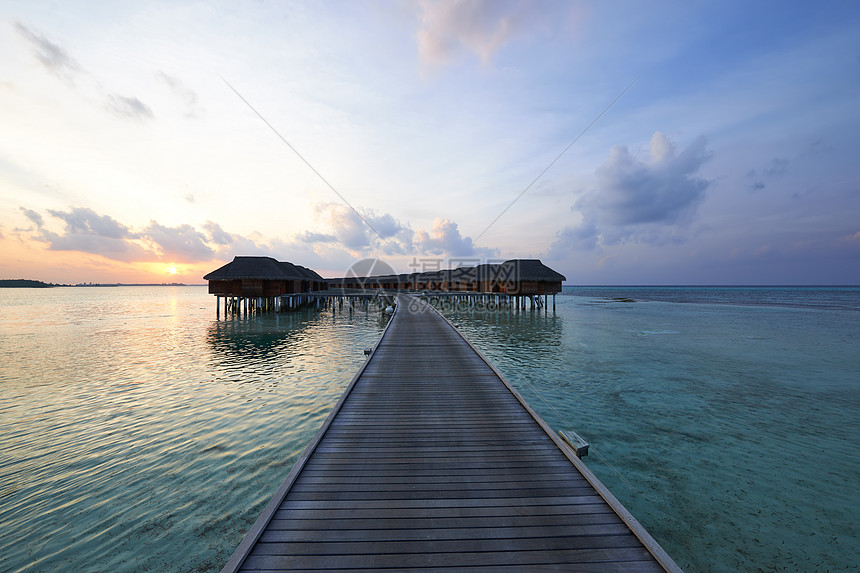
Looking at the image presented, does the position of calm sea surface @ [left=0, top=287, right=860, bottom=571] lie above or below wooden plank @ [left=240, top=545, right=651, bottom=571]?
below

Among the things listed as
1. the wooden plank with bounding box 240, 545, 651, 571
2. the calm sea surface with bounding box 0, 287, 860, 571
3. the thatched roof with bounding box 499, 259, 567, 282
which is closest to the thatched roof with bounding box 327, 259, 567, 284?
the thatched roof with bounding box 499, 259, 567, 282

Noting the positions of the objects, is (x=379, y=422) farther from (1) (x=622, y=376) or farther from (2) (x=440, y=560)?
(1) (x=622, y=376)

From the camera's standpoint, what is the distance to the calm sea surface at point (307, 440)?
4.94 meters

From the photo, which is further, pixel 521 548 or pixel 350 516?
pixel 350 516

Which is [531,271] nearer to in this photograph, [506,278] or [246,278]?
Result: [506,278]

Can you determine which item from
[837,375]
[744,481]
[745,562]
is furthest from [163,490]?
[837,375]

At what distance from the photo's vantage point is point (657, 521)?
533cm

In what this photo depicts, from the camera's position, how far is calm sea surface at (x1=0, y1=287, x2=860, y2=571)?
4938mm

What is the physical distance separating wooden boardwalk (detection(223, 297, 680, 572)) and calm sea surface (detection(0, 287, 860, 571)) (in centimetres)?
201

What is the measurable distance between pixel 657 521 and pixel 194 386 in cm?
1448

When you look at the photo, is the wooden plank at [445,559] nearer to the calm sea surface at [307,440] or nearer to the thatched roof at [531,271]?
the calm sea surface at [307,440]

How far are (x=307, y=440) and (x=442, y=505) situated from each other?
210 inches

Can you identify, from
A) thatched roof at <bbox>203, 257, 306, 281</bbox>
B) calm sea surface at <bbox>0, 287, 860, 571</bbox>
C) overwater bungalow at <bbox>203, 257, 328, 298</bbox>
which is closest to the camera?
calm sea surface at <bbox>0, 287, 860, 571</bbox>

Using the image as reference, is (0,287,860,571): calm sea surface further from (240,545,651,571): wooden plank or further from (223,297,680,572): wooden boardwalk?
(240,545,651,571): wooden plank
